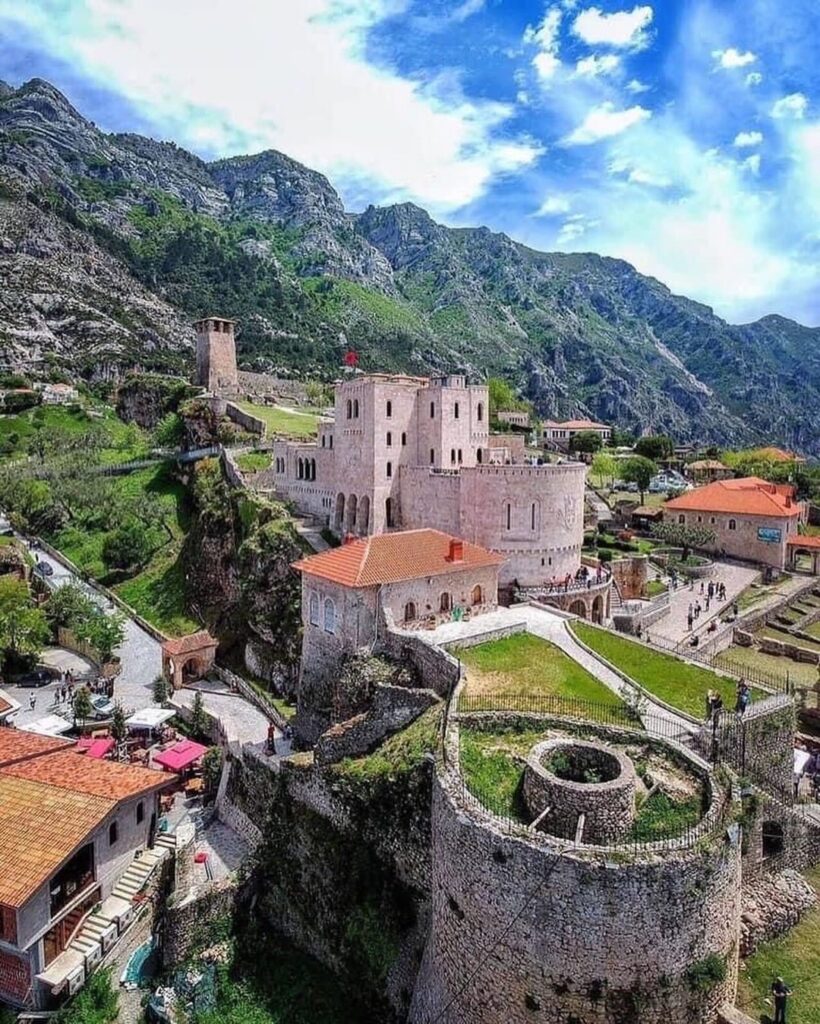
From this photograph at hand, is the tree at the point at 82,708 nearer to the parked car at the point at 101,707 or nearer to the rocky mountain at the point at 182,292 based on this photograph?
the parked car at the point at 101,707

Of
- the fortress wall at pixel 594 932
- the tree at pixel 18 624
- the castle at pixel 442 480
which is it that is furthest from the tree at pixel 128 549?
the fortress wall at pixel 594 932

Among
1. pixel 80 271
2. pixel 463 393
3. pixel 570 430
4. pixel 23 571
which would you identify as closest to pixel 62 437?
pixel 23 571

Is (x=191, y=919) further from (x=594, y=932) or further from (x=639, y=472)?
(x=639, y=472)

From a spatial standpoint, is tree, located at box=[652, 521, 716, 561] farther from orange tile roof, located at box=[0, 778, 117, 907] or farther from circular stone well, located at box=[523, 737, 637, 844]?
orange tile roof, located at box=[0, 778, 117, 907]

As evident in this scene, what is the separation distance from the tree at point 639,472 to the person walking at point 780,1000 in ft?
189

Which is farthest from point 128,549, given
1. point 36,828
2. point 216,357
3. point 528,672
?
point 528,672

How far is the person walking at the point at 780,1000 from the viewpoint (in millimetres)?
13077

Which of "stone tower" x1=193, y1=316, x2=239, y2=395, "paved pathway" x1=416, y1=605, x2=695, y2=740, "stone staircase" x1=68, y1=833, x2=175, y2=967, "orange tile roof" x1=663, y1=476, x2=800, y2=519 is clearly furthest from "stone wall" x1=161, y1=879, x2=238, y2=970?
"stone tower" x1=193, y1=316, x2=239, y2=395

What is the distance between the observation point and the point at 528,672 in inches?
852

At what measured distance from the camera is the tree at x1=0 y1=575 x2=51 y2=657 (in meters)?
36.8

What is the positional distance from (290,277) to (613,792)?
167793 mm

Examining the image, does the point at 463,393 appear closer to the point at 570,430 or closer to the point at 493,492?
the point at 493,492

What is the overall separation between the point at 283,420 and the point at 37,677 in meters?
37.1

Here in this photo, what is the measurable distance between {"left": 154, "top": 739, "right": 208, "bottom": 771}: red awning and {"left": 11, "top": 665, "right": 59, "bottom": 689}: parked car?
13.7 meters
